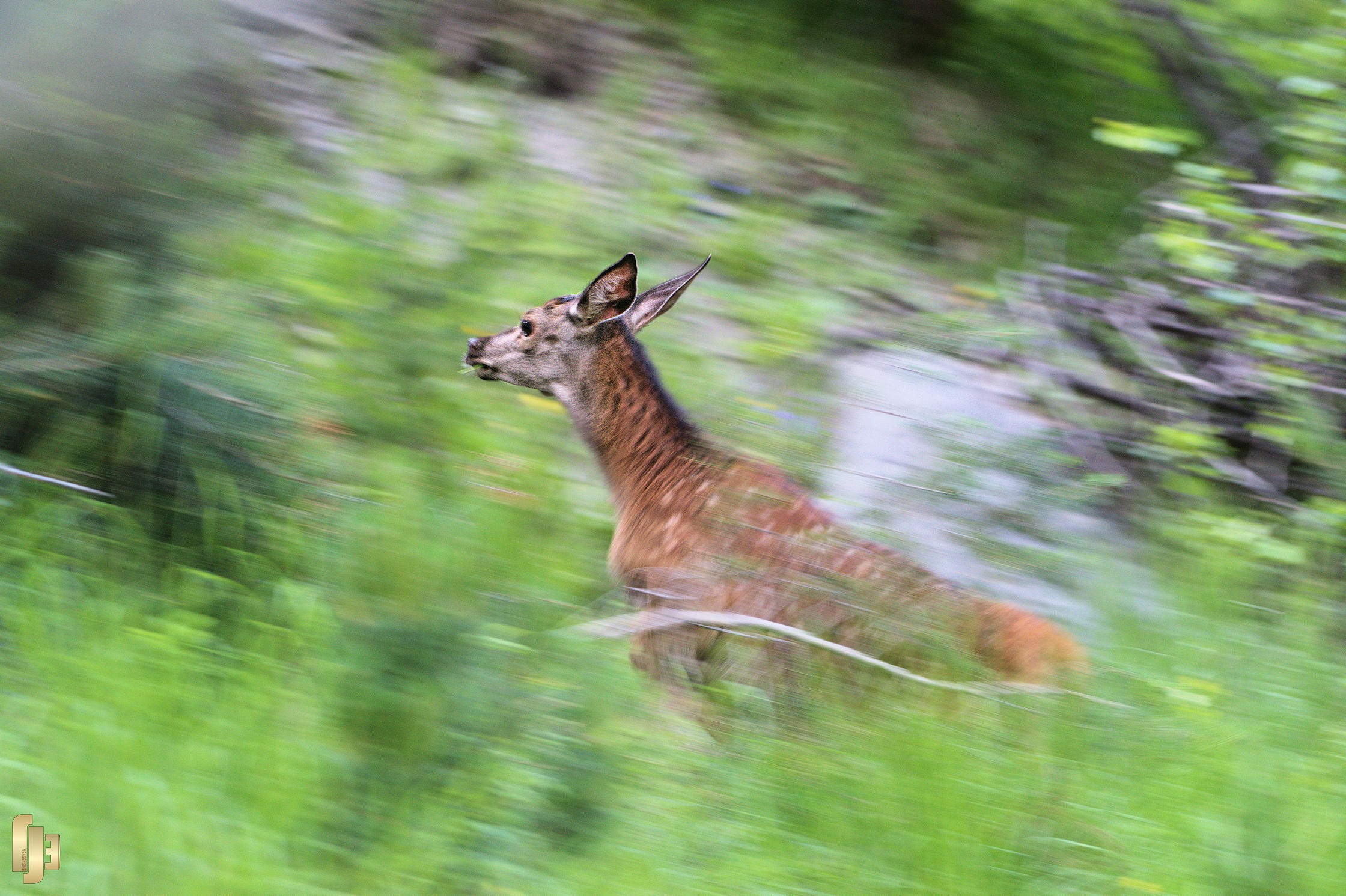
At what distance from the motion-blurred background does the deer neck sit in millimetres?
352

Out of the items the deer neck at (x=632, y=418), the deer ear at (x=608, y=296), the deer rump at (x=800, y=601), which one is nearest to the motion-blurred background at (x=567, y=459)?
the deer rump at (x=800, y=601)

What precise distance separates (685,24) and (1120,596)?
582cm

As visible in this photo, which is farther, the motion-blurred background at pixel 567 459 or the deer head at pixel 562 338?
the deer head at pixel 562 338

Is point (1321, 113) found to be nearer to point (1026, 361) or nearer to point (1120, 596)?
point (1026, 361)

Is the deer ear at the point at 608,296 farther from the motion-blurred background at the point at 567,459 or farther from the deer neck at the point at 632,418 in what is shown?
the motion-blurred background at the point at 567,459

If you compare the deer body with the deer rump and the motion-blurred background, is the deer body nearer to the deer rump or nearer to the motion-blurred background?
the deer rump

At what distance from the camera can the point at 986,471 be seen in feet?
15.5

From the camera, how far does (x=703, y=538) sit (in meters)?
4.35

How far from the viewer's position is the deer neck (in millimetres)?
4758

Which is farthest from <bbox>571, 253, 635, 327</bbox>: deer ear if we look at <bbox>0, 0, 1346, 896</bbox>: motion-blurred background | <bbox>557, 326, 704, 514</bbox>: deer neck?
<bbox>0, 0, 1346, 896</bbox>: motion-blurred background

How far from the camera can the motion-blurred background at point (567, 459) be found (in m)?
3.14

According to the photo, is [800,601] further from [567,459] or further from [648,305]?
[567,459]

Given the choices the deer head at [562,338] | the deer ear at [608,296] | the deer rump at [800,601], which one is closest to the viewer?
the deer rump at [800,601]

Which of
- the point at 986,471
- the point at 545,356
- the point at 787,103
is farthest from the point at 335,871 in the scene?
the point at 787,103
